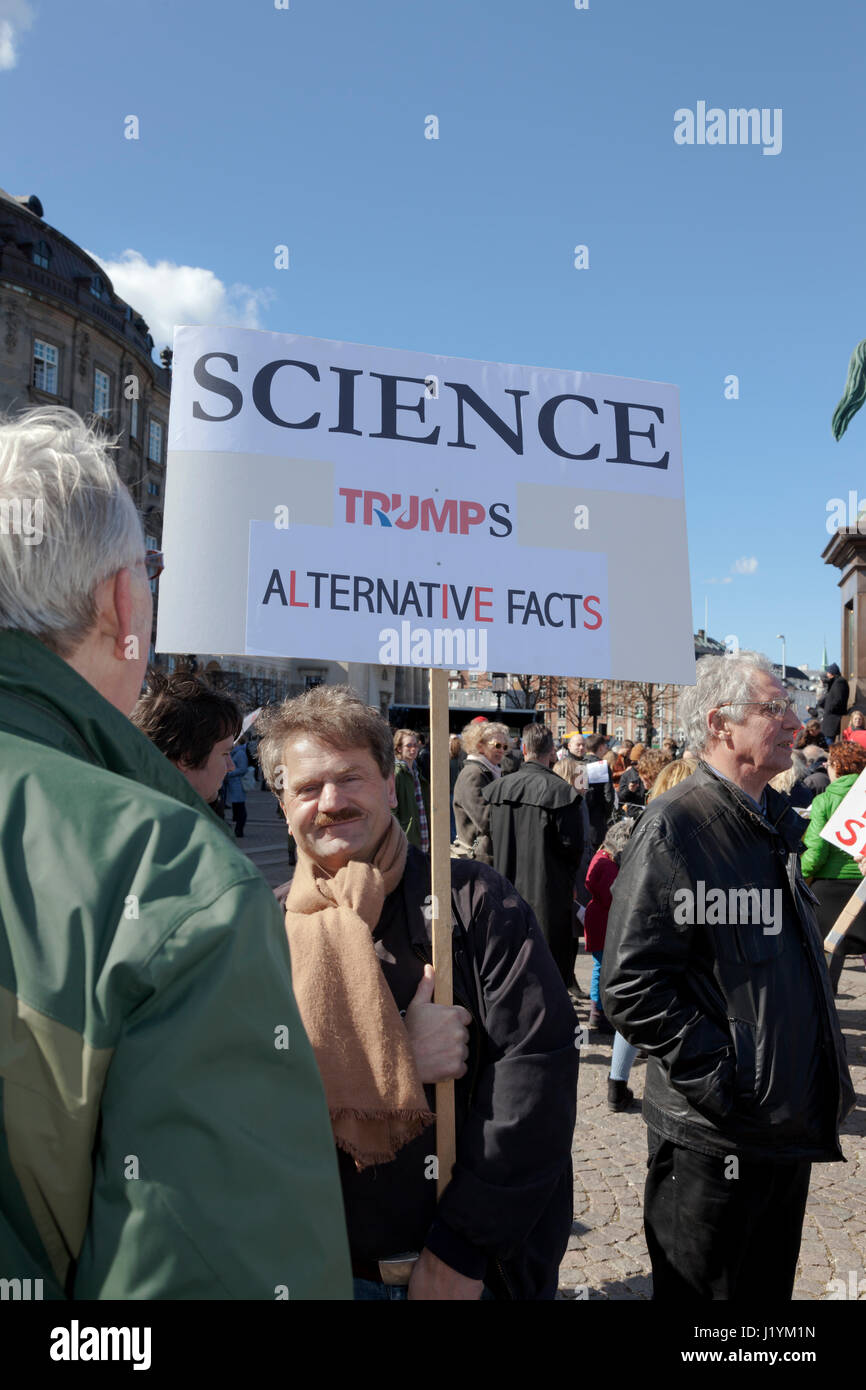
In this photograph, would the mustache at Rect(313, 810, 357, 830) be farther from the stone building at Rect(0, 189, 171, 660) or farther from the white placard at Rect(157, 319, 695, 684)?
the stone building at Rect(0, 189, 171, 660)

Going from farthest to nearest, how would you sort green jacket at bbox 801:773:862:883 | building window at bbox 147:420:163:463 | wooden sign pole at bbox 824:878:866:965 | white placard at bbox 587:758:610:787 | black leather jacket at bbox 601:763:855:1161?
building window at bbox 147:420:163:463 → white placard at bbox 587:758:610:787 → green jacket at bbox 801:773:862:883 → wooden sign pole at bbox 824:878:866:965 → black leather jacket at bbox 601:763:855:1161

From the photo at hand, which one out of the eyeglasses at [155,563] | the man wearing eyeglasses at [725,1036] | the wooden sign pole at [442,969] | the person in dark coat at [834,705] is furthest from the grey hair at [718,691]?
the person in dark coat at [834,705]

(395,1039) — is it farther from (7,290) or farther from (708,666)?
(7,290)

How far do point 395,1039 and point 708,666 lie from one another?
1.76 metres

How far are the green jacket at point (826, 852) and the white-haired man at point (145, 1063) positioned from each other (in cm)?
553

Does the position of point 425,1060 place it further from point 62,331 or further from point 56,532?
point 62,331

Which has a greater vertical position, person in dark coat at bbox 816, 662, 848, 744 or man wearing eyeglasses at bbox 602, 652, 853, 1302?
person in dark coat at bbox 816, 662, 848, 744

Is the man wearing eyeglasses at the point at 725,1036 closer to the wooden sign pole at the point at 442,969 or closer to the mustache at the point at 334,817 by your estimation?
the wooden sign pole at the point at 442,969

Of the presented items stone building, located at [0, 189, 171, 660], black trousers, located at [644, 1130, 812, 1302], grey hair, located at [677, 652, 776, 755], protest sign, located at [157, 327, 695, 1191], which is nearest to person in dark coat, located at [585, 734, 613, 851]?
grey hair, located at [677, 652, 776, 755]

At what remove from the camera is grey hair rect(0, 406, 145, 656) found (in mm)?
1140

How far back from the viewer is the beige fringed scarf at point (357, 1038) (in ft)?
5.96

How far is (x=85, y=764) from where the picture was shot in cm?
99

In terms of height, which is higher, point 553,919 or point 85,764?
point 85,764
